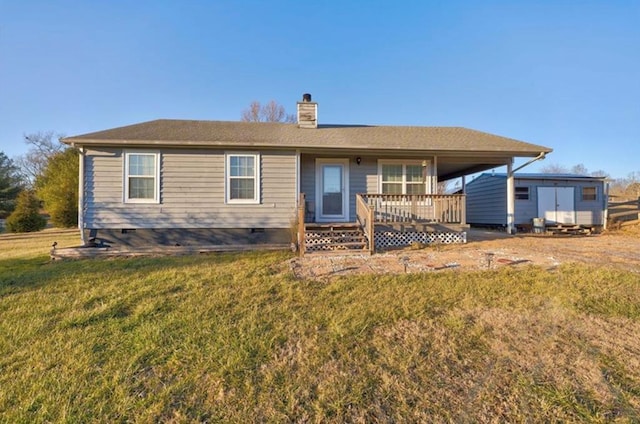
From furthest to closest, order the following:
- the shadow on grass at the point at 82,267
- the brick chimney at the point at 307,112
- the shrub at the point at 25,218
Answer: the shrub at the point at 25,218 < the brick chimney at the point at 307,112 < the shadow on grass at the point at 82,267

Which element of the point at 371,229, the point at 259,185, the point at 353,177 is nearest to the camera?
the point at 371,229

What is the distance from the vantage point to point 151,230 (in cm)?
841

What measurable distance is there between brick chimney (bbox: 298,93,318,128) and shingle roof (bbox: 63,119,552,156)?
0.32 metres

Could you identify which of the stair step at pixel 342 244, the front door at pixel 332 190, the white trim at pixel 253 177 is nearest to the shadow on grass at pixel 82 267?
the stair step at pixel 342 244

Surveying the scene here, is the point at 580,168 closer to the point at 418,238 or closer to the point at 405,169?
the point at 405,169

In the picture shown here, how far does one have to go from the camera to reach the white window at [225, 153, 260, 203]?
28.5 ft

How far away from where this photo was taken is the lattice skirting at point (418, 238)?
339 inches

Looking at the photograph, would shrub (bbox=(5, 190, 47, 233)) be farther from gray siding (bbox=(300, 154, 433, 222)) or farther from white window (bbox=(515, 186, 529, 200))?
white window (bbox=(515, 186, 529, 200))

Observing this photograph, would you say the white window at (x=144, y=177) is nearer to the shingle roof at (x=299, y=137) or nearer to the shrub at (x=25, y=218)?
the shingle roof at (x=299, y=137)

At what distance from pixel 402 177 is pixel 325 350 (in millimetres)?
7892

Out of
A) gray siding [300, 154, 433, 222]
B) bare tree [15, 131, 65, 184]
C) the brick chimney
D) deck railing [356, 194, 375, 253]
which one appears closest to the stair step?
deck railing [356, 194, 375, 253]

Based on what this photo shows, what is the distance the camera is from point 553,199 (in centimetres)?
1400

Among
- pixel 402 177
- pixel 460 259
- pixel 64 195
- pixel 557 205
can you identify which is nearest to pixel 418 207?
pixel 402 177

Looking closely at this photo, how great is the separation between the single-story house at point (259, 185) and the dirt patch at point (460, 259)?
90 centimetres
